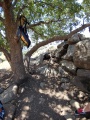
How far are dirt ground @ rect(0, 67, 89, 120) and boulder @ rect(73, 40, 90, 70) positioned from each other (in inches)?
31.2

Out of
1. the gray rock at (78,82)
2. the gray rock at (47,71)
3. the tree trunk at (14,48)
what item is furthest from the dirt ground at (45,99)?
the tree trunk at (14,48)

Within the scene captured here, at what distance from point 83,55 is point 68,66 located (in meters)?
1.09

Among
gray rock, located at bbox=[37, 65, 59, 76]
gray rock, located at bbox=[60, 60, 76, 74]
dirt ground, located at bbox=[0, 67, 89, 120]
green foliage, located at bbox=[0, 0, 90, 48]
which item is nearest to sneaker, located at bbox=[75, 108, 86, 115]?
dirt ground, located at bbox=[0, 67, 89, 120]

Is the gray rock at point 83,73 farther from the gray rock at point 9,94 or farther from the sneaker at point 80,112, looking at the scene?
the gray rock at point 9,94

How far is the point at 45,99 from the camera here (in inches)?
209

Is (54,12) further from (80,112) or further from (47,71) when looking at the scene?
(80,112)

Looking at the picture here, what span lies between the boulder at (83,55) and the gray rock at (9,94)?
225 centimetres

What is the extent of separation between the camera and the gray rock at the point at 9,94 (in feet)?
17.7

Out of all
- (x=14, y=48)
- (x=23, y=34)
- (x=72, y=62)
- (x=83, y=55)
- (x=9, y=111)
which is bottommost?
(x=9, y=111)

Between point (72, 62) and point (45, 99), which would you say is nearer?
point (45, 99)

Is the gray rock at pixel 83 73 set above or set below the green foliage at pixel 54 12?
below

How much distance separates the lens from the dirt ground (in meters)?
4.73

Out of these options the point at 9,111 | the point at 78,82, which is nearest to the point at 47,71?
the point at 78,82

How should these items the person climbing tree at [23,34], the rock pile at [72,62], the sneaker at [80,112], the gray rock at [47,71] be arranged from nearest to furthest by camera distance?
the sneaker at [80,112] < the person climbing tree at [23,34] < the rock pile at [72,62] < the gray rock at [47,71]
